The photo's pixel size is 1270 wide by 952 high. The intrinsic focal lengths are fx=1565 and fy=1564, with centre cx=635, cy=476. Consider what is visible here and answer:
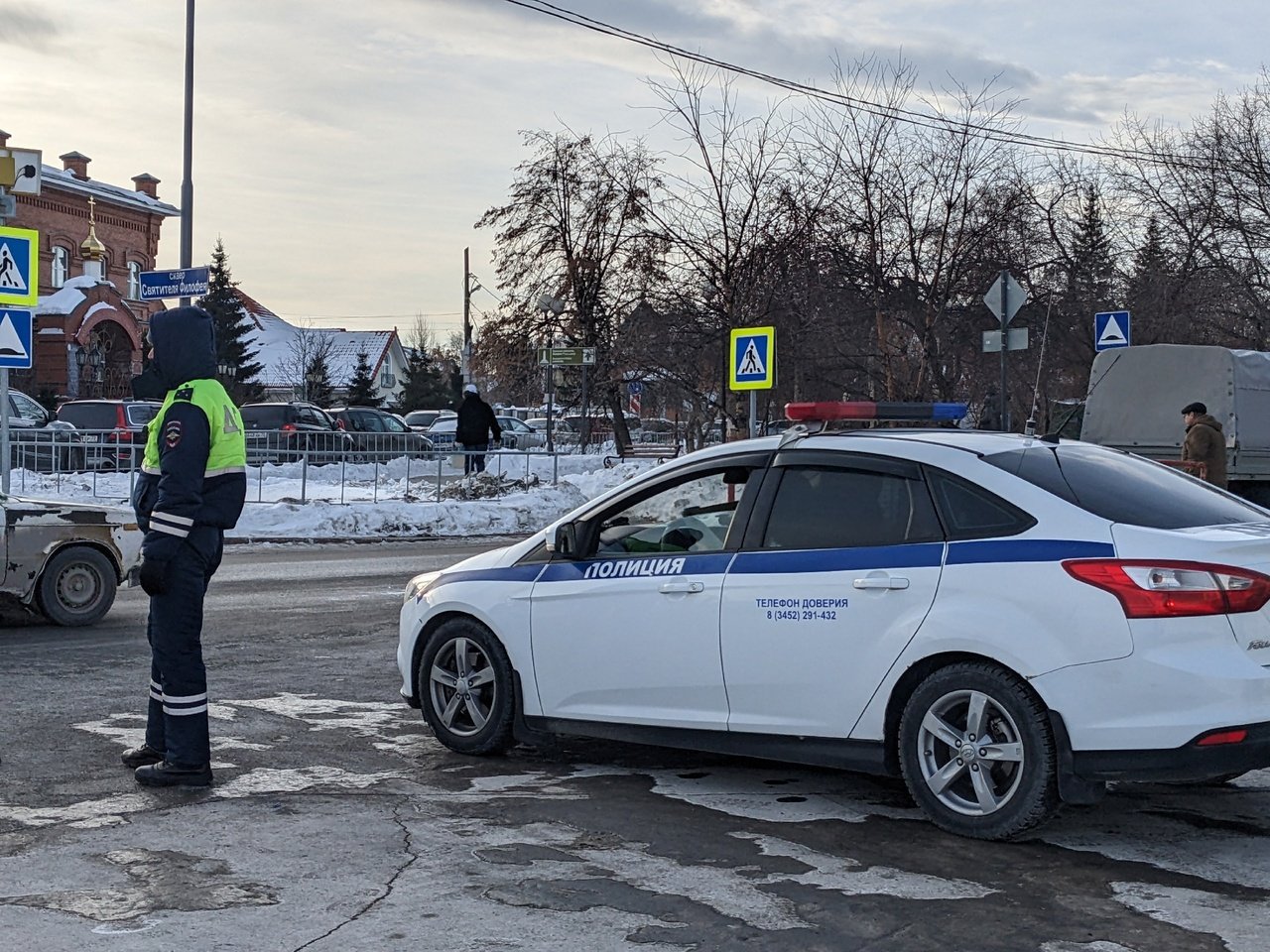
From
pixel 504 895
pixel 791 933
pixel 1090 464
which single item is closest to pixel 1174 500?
pixel 1090 464

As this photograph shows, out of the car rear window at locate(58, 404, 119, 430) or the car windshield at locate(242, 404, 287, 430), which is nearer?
the car rear window at locate(58, 404, 119, 430)

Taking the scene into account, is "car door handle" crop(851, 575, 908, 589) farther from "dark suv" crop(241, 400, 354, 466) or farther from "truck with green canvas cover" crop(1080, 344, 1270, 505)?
"dark suv" crop(241, 400, 354, 466)

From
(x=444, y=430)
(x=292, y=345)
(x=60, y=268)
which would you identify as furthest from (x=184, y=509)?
(x=292, y=345)

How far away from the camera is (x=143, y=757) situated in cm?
655

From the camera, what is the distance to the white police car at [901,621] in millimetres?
5125

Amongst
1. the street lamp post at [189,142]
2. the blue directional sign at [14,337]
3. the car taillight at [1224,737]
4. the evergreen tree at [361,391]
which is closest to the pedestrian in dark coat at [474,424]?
the street lamp post at [189,142]

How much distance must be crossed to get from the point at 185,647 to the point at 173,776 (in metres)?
0.52

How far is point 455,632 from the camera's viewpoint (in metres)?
6.99

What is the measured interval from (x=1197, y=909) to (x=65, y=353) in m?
62.1

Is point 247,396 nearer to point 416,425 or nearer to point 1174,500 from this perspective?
point 416,425

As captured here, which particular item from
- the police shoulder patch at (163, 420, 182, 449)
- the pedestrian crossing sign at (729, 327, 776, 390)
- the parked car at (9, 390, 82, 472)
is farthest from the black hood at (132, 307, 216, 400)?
the parked car at (9, 390, 82, 472)

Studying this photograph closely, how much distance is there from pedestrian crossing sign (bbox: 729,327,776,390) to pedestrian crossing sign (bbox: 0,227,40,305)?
7.92m

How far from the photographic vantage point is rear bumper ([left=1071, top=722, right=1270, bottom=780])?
16.7ft

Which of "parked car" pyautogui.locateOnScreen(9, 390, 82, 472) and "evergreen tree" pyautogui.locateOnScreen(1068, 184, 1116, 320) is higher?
"evergreen tree" pyautogui.locateOnScreen(1068, 184, 1116, 320)
